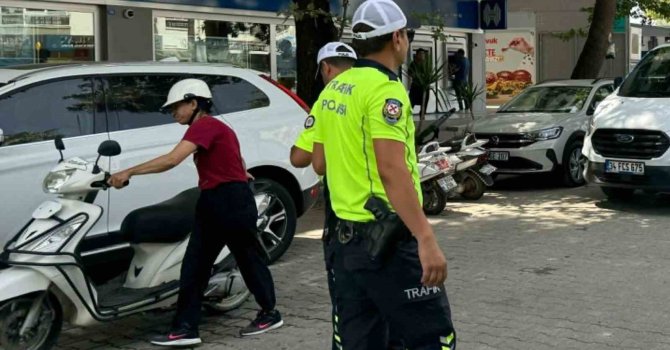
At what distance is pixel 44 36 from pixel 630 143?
26.4ft

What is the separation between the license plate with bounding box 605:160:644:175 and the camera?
10289mm

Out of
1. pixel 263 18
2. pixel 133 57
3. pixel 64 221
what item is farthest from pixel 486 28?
pixel 64 221

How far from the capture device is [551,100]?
544 inches

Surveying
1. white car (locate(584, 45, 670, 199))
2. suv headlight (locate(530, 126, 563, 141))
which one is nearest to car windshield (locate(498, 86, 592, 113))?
suv headlight (locate(530, 126, 563, 141))

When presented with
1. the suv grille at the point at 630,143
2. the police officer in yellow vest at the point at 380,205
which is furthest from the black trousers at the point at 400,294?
the suv grille at the point at 630,143

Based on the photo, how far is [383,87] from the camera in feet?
10.8

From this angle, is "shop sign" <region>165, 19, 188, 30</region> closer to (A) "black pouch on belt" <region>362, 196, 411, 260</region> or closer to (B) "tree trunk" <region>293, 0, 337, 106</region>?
(B) "tree trunk" <region>293, 0, 337, 106</region>

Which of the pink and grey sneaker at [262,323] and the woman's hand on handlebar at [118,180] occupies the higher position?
the woman's hand on handlebar at [118,180]

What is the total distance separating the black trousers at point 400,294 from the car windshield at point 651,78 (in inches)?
328

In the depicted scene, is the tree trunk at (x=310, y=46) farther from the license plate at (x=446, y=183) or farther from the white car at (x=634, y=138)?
the white car at (x=634, y=138)

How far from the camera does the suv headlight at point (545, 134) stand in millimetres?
12547

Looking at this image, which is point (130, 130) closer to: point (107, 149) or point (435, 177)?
point (107, 149)

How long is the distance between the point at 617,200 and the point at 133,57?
729 cm

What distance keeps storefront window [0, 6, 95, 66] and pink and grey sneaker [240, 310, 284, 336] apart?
26.1 feet
